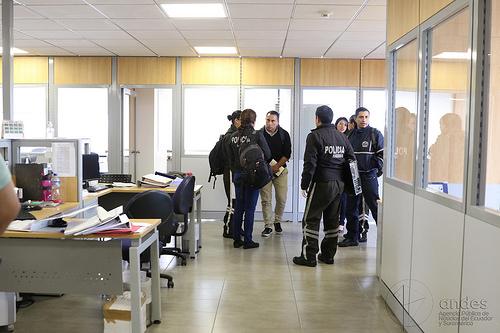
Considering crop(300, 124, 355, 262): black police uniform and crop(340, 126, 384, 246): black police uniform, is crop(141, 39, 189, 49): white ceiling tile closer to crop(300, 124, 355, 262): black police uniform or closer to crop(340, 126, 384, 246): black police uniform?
crop(340, 126, 384, 246): black police uniform

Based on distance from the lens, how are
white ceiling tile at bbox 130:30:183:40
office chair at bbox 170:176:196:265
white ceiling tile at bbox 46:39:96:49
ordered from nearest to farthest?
office chair at bbox 170:176:196:265 < white ceiling tile at bbox 130:30:183:40 < white ceiling tile at bbox 46:39:96:49

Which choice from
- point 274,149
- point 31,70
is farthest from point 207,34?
point 31,70

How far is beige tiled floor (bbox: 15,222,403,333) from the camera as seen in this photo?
11.4 ft

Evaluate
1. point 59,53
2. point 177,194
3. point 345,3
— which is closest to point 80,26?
point 59,53

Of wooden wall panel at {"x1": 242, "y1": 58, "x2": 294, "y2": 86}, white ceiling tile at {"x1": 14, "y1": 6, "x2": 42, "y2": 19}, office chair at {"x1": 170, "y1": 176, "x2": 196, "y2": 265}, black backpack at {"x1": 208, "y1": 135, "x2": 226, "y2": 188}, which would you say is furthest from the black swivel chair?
wooden wall panel at {"x1": 242, "y1": 58, "x2": 294, "y2": 86}

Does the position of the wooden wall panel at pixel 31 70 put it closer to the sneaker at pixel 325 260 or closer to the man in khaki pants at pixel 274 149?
the man in khaki pants at pixel 274 149

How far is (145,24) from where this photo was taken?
229 inches

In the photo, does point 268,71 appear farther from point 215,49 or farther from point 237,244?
point 237,244

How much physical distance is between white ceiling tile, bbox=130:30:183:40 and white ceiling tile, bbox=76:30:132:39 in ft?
0.47

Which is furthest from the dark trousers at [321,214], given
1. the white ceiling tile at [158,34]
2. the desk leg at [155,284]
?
the white ceiling tile at [158,34]

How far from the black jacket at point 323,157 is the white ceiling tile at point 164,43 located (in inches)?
115

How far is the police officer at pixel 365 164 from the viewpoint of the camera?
18.8 ft

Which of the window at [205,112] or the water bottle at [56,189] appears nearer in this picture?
the water bottle at [56,189]

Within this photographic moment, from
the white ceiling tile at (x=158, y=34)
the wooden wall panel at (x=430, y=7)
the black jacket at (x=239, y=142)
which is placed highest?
the white ceiling tile at (x=158, y=34)
